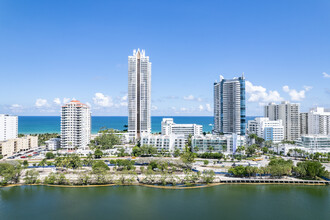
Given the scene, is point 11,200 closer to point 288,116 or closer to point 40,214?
point 40,214

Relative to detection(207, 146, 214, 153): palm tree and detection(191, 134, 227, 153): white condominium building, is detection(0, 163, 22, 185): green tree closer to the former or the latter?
detection(191, 134, 227, 153): white condominium building

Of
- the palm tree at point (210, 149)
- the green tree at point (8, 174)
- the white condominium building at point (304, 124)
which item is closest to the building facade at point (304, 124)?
the white condominium building at point (304, 124)

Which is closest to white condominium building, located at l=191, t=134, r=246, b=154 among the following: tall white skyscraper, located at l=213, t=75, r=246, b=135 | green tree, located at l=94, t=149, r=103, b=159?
tall white skyscraper, located at l=213, t=75, r=246, b=135

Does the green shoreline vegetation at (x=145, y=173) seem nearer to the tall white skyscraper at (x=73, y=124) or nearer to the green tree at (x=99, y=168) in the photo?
the green tree at (x=99, y=168)

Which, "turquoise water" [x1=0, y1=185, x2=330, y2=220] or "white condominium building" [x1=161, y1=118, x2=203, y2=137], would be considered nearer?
"turquoise water" [x1=0, y1=185, x2=330, y2=220]

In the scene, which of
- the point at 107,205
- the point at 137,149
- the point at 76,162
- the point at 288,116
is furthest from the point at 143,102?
the point at 107,205
